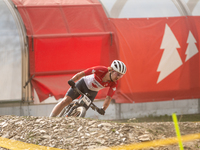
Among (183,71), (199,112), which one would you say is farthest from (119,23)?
(199,112)

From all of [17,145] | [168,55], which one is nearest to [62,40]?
[168,55]

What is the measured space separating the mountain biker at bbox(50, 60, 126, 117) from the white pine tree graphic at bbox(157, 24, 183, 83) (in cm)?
500

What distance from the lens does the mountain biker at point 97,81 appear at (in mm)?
7090

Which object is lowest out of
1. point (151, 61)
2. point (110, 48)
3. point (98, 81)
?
point (98, 81)

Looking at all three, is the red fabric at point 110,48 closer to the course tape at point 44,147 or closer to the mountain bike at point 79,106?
the mountain bike at point 79,106

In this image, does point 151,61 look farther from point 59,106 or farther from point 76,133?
point 76,133

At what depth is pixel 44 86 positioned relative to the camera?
35.4 feet

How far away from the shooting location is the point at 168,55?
39.1ft

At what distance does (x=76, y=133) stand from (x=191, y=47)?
333 inches

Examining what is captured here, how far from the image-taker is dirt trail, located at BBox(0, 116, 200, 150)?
4785 millimetres

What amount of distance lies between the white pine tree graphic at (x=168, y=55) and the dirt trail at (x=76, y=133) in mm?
6505

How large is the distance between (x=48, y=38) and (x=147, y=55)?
381 cm

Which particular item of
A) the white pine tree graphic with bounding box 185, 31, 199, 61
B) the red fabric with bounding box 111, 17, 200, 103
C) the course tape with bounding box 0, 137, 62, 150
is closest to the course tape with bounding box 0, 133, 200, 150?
the course tape with bounding box 0, 137, 62, 150

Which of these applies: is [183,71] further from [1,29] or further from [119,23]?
[1,29]
